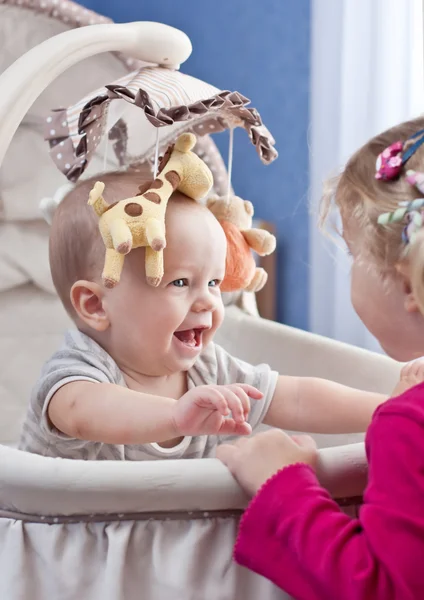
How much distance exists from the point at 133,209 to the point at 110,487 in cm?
28

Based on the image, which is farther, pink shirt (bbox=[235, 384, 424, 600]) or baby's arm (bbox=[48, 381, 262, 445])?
baby's arm (bbox=[48, 381, 262, 445])

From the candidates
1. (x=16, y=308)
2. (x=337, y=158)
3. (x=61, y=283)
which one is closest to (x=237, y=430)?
(x=61, y=283)

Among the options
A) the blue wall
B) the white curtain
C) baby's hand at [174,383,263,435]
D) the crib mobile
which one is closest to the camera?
baby's hand at [174,383,263,435]

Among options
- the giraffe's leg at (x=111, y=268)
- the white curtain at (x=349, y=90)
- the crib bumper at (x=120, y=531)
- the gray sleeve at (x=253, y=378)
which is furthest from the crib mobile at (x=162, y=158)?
the white curtain at (x=349, y=90)

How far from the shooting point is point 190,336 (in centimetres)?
91

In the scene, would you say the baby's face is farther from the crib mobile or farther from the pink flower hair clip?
the pink flower hair clip

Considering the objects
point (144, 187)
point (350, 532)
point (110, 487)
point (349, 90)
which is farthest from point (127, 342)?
point (349, 90)

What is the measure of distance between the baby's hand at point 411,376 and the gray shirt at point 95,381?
17 cm

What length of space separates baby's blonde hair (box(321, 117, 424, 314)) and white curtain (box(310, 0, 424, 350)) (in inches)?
34.9

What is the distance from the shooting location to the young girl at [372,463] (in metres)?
0.57

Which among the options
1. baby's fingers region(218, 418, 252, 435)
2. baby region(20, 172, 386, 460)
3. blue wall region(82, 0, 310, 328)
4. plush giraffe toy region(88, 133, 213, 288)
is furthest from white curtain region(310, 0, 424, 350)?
baby's fingers region(218, 418, 252, 435)

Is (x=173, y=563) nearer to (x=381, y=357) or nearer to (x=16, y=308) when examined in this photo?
(x=381, y=357)

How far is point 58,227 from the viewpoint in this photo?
0.91 metres

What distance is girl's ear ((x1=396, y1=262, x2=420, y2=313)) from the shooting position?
67 cm
